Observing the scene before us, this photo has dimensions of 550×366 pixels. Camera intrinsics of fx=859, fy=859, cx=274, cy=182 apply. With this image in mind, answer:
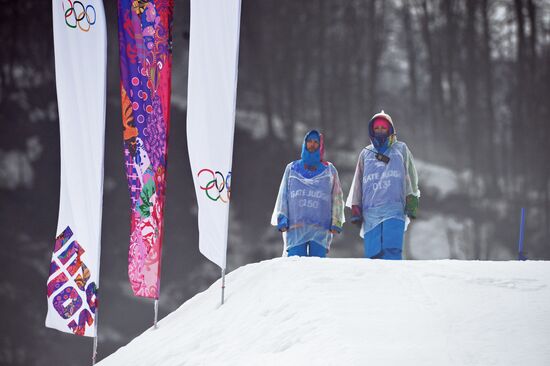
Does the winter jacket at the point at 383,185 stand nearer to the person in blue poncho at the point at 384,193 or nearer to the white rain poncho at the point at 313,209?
the person in blue poncho at the point at 384,193

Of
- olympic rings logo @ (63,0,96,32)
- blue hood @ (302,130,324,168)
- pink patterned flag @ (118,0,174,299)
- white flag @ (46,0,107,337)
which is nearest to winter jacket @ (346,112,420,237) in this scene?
blue hood @ (302,130,324,168)

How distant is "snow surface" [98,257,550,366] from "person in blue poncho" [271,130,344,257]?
1.14 meters

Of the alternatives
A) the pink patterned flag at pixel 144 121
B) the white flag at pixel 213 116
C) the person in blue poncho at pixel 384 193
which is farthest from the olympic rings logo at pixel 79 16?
the person in blue poncho at pixel 384 193

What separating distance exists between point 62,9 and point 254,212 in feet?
Result: 31.2

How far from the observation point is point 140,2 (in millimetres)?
5789

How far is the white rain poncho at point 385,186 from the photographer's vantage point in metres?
5.62

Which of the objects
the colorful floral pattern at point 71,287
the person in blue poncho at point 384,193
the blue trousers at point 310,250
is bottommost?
the colorful floral pattern at point 71,287

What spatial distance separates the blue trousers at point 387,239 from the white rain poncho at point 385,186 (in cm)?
4

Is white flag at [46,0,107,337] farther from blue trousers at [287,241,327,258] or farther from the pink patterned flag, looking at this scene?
blue trousers at [287,241,327,258]

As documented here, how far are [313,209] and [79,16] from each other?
2078mm

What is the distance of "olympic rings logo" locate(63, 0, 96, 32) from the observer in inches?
227

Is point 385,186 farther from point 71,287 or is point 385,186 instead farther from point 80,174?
point 71,287

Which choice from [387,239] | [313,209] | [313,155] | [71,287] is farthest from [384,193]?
[71,287]

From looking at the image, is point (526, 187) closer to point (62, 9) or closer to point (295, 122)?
point (295, 122)
